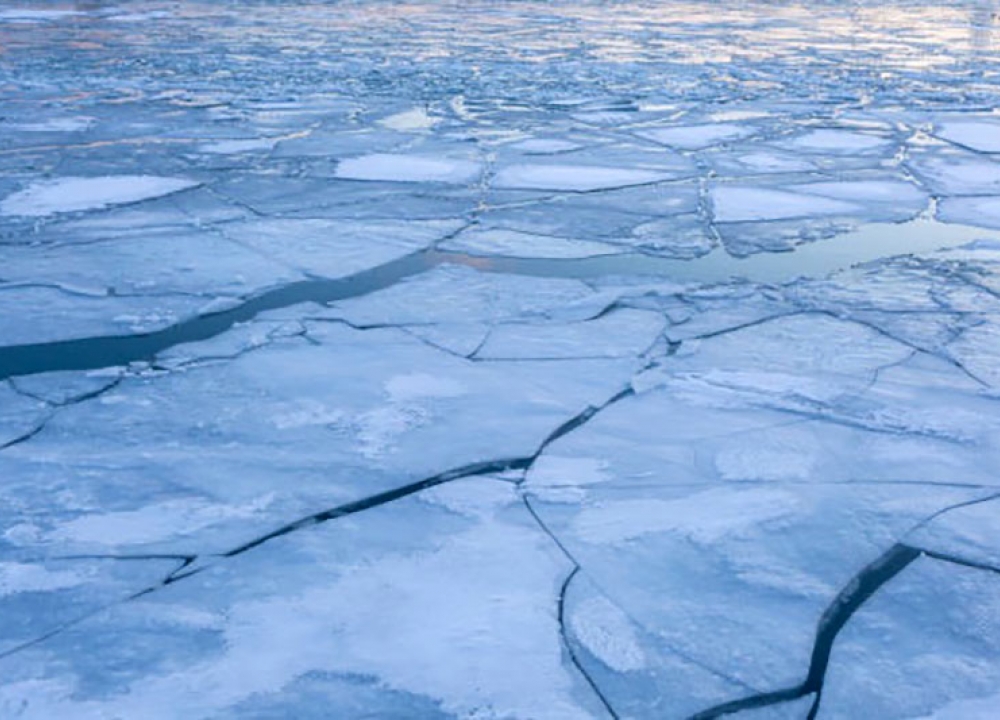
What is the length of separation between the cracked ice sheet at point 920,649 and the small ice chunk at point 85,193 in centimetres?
304

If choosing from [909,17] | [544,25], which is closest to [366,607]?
[544,25]

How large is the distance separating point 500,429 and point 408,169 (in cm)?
243

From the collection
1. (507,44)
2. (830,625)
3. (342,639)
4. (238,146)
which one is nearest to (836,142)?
(238,146)

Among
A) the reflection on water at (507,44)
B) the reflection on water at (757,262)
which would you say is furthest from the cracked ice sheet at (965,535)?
the reflection on water at (507,44)

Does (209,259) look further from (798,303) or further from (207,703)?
(207,703)

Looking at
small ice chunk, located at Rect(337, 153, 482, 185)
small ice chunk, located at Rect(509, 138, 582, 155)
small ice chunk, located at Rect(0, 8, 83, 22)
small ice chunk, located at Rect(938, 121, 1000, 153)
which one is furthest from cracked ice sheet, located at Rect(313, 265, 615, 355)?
small ice chunk, located at Rect(0, 8, 83, 22)

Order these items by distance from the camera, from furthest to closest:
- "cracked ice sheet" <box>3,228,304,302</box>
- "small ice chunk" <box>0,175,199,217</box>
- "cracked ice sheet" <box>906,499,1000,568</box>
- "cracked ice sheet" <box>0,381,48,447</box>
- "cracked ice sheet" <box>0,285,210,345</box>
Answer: "small ice chunk" <box>0,175,199,217</box> < "cracked ice sheet" <box>3,228,304,302</box> < "cracked ice sheet" <box>0,285,210,345</box> < "cracked ice sheet" <box>0,381,48,447</box> < "cracked ice sheet" <box>906,499,1000,568</box>

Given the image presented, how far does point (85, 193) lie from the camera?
3.78 metres

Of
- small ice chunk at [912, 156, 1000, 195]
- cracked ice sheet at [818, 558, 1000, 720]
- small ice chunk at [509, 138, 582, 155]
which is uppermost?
small ice chunk at [509, 138, 582, 155]

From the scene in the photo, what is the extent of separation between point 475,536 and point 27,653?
658 mm

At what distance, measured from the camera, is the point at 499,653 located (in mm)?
1362

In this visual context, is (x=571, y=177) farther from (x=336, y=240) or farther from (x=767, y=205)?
(x=336, y=240)

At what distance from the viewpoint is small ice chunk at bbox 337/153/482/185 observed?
4.04 meters

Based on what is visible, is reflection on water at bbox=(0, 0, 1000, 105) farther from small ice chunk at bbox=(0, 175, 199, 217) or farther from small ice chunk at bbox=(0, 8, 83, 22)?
small ice chunk at bbox=(0, 175, 199, 217)
